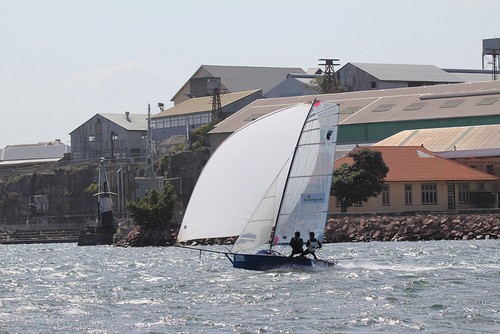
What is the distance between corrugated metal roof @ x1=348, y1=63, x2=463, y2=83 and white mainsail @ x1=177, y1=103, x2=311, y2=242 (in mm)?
81484

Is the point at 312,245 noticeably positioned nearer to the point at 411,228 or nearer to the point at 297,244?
the point at 297,244

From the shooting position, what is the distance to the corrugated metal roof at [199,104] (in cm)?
12169

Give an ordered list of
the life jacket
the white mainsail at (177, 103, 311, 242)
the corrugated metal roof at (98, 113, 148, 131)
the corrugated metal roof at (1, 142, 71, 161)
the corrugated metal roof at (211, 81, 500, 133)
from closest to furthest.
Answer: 1. the white mainsail at (177, 103, 311, 242)
2. the life jacket
3. the corrugated metal roof at (211, 81, 500, 133)
4. the corrugated metal roof at (98, 113, 148, 131)
5. the corrugated metal roof at (1, 142, 71, 161)

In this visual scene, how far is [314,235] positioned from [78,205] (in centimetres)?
8256

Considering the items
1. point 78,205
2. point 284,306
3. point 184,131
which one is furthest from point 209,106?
point 284,306

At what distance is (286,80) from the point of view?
126 meters

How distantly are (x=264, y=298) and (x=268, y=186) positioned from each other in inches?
274

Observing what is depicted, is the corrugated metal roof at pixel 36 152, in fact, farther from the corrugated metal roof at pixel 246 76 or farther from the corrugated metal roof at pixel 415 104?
the corrugated metal roof at pixel 415 104

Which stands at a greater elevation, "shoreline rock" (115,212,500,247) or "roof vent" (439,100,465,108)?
"roof vent" (439,100,465,108)

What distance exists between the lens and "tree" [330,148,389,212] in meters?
71.4

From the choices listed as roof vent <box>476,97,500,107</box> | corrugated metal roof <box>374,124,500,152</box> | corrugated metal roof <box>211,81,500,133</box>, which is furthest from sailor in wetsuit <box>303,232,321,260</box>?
roof vent <box>476,97,500,107</box>

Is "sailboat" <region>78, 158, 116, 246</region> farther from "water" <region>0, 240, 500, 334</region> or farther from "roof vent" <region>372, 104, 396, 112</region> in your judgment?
"water" <region>0, 240, 500, 334</region>

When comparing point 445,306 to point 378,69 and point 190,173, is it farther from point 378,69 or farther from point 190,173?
point 378,69

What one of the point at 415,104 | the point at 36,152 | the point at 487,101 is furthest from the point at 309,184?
the point at 36,152
